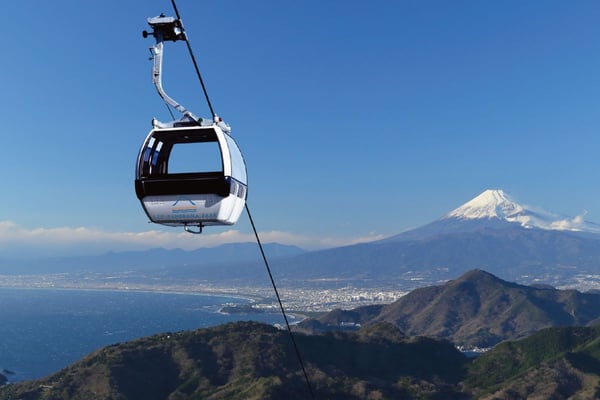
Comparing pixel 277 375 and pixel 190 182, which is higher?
pixel 190 182

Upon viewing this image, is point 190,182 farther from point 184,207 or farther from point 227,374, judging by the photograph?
point 227,374

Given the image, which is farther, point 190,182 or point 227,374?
point 227,374

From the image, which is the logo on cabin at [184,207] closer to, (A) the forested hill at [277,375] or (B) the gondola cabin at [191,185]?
(B) the gondola cabin at [191,185]

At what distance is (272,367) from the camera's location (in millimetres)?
175875

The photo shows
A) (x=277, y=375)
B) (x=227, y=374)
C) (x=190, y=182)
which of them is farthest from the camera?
(x=227, y=374)

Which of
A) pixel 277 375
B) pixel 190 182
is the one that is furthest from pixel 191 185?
pixel 277 375

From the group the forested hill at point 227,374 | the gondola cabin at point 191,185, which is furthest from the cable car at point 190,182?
the forested hill at point 227,374

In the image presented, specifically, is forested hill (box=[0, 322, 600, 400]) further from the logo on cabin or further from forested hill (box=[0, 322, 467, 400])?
the logo on cabin

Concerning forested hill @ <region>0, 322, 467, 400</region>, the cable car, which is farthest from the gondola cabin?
forested hill @ <region>0, 322, 467, 400</region>

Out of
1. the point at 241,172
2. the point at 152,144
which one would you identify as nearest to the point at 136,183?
the point at 152,144

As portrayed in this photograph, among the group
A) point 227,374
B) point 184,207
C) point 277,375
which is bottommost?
point 277,375

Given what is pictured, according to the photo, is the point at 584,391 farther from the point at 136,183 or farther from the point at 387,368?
the point at 136,183

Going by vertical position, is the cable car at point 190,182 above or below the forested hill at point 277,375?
above

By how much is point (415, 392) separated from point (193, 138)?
158m
